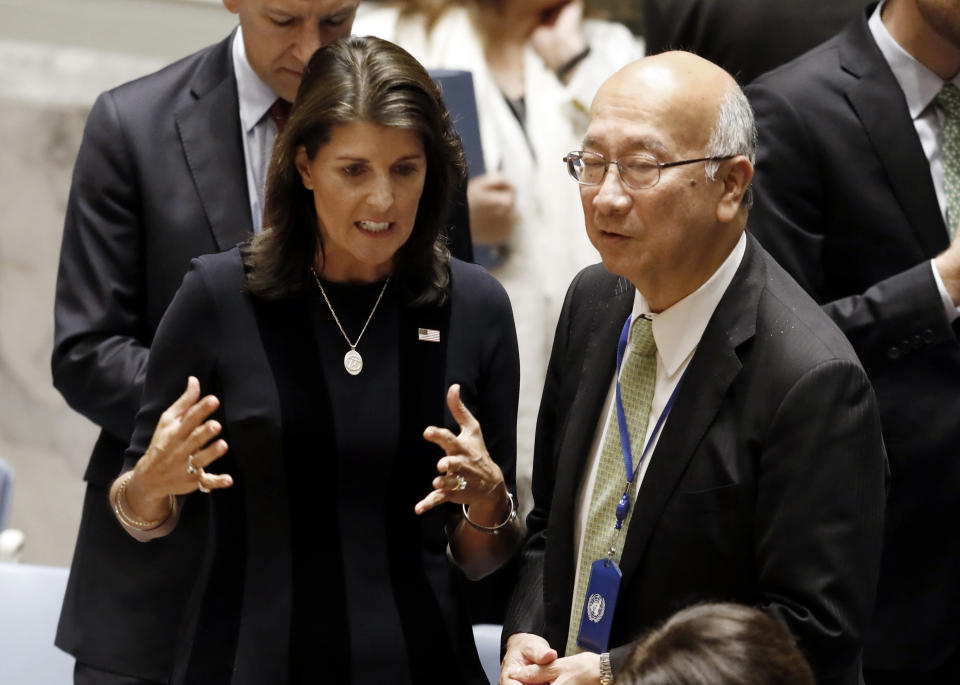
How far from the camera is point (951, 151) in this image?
2.81 meters

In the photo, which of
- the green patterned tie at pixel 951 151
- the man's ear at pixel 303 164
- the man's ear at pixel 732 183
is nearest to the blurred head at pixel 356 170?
the man's ear at pixel 303 164

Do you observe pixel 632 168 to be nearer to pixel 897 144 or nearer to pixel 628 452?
pixel 628 452

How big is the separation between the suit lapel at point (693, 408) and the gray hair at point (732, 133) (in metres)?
0.19

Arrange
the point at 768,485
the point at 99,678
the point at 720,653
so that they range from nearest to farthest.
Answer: the point at 720,653
the point at 768,485
the point at 99,678

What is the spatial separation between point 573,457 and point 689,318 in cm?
28

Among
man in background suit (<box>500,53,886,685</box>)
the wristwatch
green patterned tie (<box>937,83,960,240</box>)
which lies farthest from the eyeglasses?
green patterned tie (<box>937,83,960,240</box>)

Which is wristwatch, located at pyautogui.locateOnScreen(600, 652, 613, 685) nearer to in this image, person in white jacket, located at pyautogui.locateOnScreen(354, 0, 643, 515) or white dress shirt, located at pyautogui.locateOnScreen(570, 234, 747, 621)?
white dress shirt, located at pyautogui.locateOnScreen(570, 234, 747, 621)

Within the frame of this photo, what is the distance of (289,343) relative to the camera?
221cm

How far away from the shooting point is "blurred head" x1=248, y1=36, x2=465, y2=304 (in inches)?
87.5

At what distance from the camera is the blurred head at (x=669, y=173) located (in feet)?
6.68

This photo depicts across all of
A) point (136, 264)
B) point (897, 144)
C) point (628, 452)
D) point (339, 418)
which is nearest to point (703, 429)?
point (628, 452)

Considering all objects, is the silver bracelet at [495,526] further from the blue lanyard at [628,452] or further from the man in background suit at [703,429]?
the blue lanyard at [628,452]

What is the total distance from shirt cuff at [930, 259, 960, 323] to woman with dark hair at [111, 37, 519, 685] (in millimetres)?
867

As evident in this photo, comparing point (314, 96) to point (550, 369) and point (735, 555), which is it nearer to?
point (550, 369)
